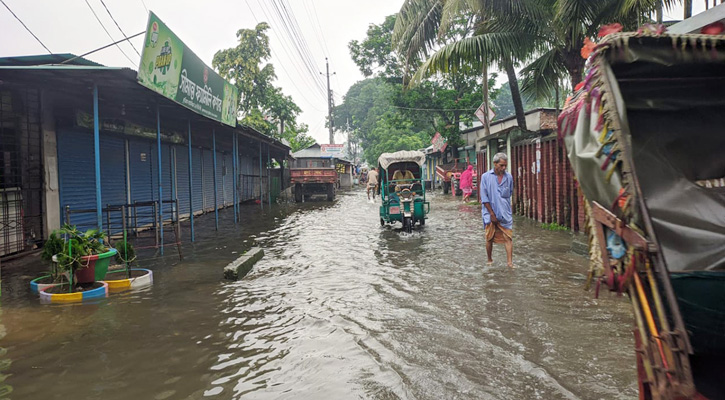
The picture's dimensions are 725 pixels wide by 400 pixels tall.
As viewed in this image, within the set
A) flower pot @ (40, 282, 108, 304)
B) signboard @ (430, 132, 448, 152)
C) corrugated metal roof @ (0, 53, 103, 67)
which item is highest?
signboard @ (430, 132, 448, 152)

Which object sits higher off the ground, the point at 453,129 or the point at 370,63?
the point at 370,63

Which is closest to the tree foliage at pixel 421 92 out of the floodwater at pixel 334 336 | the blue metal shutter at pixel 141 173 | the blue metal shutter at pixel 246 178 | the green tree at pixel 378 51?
the green tree at pixel 378 51

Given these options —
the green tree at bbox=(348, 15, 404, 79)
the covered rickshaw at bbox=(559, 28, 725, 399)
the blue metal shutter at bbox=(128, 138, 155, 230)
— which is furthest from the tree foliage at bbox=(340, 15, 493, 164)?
the covered rickshaw at bbox=(559, 28, 725, 399)

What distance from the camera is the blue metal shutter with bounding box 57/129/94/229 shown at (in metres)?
9.21

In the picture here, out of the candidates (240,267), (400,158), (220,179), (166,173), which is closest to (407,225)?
(400,158)

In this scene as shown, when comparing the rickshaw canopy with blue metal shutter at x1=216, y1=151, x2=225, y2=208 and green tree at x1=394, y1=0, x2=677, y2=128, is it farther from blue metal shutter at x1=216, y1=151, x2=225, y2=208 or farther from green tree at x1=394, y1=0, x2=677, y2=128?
blue metal shutter at x1=216, y1=151, x2=225, y2=208

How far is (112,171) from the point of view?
10750 mm

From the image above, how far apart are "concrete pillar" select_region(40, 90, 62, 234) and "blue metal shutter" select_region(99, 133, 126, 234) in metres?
1.20

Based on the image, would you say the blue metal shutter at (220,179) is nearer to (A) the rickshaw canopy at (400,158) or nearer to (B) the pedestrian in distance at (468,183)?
A: (A) the rickshaw canopy at (400,158)

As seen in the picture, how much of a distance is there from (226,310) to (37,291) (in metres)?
2.92

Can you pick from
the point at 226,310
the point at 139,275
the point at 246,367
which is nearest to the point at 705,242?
the point at 246,367

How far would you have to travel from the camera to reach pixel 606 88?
269 cm

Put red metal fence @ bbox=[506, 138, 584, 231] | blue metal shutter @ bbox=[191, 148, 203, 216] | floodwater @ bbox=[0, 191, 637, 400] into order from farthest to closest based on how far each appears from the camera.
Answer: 1. blue metal shutter @ bbox=[191, 148, 203, 216]
2. red metal fence @ bbox=[506, 138, 584, 231]
3. floodwater @ bbox=[0, 191, 637, 400]

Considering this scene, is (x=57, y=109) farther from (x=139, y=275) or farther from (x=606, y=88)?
(x=606, y=88)
